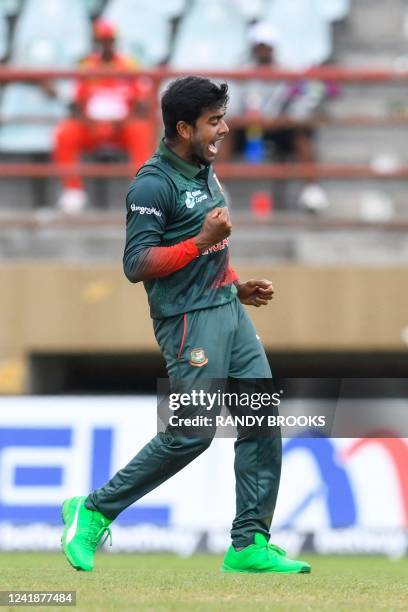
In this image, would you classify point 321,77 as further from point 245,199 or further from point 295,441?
point 295,441

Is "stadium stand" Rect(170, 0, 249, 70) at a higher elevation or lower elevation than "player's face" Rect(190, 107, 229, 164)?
higher

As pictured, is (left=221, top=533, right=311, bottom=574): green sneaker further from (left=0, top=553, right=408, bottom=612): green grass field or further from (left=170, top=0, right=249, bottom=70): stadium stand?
(left=170, top=0, right=249, bottom=70): stadium stand

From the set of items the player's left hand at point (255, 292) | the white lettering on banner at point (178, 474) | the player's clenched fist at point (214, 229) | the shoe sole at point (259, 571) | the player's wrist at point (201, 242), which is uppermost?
the player's clenched fist at point (214, 229)

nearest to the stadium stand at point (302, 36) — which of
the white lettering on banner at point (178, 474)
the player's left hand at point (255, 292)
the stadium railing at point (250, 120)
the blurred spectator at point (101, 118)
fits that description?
the stadium railing at point (250, 120)

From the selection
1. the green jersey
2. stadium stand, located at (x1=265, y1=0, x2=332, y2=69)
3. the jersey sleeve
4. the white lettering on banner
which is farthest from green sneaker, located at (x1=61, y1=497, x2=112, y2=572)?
stadium stand, located at (x1=265, y1=0, x2=332, y2=69)

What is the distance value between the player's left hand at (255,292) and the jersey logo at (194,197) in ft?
1.44

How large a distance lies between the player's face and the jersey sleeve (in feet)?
0.68

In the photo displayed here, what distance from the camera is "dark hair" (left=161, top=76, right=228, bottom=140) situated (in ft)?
17.0

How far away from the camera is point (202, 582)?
517cm

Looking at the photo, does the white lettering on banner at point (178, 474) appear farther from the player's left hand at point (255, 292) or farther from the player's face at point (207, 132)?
the player's face at point (207, 132)

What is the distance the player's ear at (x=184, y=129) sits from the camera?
521 centimetres

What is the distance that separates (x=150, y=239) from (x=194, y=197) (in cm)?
27

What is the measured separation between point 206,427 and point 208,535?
12.6ft

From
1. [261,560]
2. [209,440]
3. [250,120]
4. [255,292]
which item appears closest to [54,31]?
[250,120]
